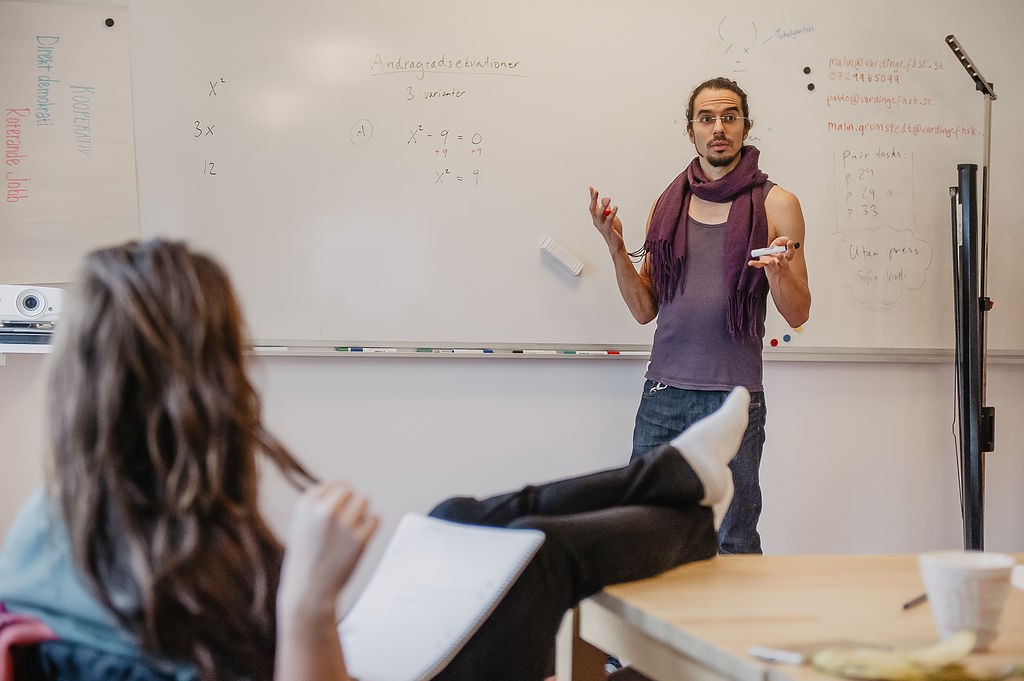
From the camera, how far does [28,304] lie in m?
2.26

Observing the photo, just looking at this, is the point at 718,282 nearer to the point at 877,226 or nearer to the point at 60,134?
the point at 877,226

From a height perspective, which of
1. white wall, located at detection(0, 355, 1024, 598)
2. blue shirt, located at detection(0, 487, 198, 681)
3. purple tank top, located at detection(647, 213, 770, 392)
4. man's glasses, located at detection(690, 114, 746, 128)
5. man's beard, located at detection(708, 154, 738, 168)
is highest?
man's glasses, located at detection(690, 114, 746, 128)

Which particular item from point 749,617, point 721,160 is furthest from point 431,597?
point 721,160

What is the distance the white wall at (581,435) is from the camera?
2.60 m

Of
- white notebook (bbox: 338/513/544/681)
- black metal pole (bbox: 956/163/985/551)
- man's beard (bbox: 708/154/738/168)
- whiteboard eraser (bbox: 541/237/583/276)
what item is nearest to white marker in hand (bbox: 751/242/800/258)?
man's beard (bbox: 708/154/738/168)

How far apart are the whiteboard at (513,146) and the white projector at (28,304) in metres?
0.33

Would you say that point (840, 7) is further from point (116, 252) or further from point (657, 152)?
point (116, 252)

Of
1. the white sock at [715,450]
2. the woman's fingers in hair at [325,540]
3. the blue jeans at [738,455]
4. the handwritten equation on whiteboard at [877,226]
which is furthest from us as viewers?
the handwritten equation on whiteboard at [877,226]

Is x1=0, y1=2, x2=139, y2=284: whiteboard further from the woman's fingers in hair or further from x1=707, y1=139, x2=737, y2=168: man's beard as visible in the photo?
the woman's fingers in hair

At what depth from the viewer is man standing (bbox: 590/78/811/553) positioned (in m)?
2.17

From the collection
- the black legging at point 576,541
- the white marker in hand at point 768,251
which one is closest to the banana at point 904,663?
the black legging at point 576,541

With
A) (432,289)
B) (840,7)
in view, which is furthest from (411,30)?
(840,7)

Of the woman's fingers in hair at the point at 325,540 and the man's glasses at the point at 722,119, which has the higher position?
the man's glasses at the point at 722,119

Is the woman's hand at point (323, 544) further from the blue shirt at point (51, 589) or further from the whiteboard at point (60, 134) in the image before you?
the whiteboard at point (60, 134)
